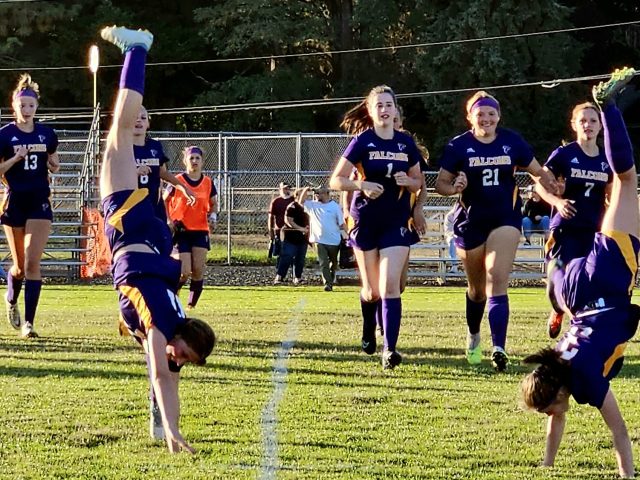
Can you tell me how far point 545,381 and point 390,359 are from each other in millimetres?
3479

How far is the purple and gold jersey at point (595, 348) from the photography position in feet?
16.9

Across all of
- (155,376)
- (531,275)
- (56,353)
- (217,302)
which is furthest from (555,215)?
(531,275)

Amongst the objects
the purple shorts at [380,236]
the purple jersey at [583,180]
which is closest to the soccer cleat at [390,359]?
the purple shorts at [380,236]

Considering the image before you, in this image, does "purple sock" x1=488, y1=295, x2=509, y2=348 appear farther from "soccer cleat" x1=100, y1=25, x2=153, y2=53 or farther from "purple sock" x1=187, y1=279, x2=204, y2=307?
"purple sock" x1=187, y1=279, x2=204, y2=307

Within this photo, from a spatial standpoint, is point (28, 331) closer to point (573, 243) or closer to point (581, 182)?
point (573, 243)

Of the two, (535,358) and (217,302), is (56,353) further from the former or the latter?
(217,302)

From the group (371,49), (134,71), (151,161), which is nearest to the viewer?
(134,71)

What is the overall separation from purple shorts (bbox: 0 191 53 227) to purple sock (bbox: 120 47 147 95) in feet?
12.9

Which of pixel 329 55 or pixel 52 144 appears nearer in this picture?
pixel 52 144

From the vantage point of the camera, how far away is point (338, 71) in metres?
41.2

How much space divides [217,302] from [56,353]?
684 cm

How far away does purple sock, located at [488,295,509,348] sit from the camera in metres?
8.67

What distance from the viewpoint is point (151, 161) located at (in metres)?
10.6

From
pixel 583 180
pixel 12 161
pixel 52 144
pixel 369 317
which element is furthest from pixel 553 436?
pixel 52 144
